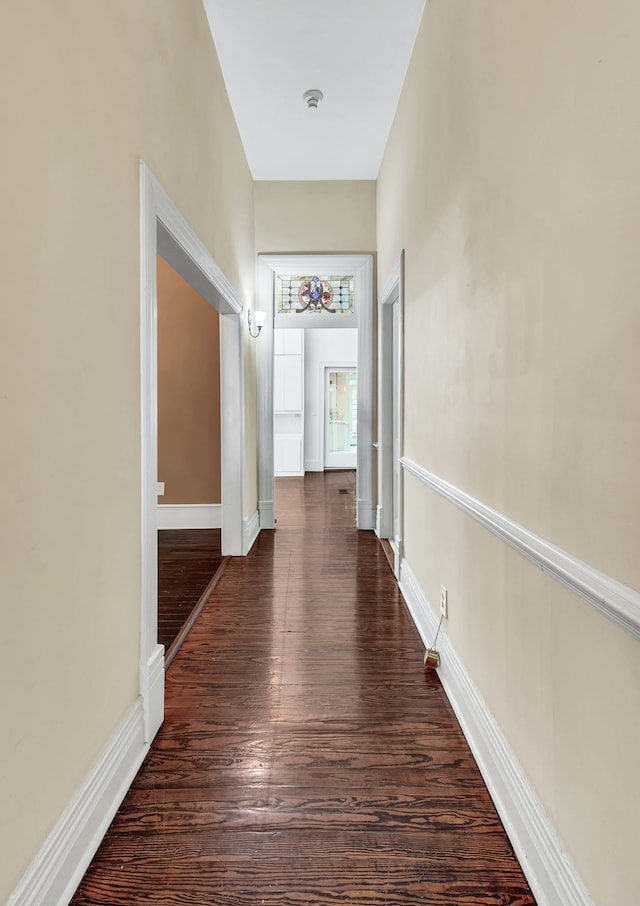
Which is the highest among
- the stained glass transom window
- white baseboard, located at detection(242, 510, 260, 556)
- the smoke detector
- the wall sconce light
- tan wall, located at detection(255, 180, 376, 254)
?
the smoke detector

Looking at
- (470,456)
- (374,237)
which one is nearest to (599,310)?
(470,456)

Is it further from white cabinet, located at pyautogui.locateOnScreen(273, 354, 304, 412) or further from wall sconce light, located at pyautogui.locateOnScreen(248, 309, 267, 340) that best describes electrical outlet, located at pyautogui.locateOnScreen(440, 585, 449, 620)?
white cabinet, located at pyautogui.locateOnScreen(273, 354, 304, 412)

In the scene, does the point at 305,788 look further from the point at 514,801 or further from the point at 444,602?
the point at 444,602

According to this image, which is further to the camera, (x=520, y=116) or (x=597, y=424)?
(x=520, y=116)

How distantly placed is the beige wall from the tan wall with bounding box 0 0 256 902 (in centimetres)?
114

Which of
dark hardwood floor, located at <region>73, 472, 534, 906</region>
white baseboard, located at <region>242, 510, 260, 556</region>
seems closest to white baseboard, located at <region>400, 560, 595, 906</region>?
dark hardwood floor, located at <region>73, 472, 534, 906</region>

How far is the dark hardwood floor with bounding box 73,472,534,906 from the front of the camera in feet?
4.14

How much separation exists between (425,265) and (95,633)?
2249 millimetres

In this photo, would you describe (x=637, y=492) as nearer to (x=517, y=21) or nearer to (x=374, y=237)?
(x=517, y=21)

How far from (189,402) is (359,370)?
1683 mm

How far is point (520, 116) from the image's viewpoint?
138 cm

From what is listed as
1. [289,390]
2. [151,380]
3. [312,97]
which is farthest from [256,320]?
[289,390]

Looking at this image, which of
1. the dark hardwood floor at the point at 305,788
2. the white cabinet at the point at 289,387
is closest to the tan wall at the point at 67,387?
the dark hardwood floor at the point at 305,788

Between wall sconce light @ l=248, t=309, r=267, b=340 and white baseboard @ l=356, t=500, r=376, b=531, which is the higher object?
wall sconce light @ l=248, t=309, r=267, b=340
